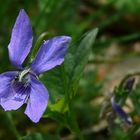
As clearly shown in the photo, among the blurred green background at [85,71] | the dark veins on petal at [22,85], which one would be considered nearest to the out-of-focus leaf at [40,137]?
the dark veins on petal at [22,85]

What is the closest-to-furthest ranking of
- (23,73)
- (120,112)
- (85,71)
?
(23,73)
(120,112)
(85,71)

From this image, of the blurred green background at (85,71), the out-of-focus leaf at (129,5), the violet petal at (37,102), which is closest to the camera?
the violet petal at (37,102)

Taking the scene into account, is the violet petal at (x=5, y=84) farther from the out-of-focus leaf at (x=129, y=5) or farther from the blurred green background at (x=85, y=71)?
the out-of-focus leaf at (x=129, y=5)

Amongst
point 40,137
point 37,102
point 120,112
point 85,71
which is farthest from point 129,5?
point 37,102

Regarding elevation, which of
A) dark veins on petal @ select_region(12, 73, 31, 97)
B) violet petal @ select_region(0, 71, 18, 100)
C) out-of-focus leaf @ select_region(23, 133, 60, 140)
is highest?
violet petal @ select_region(0, 71, 18, 100)

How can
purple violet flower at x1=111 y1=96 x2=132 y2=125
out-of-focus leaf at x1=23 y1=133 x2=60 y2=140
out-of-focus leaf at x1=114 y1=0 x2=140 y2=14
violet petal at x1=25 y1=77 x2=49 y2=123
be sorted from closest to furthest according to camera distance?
violet petal at x1=25 y1=77 x2=49 y2=123 → out-of-focus leaf at x1=23 y1=133 x2=60 y2=140 → purple violet flower at x1=111 y1=96 x2=132 y2=125 → out-of-focus leaf at x1=114 y1=0 x2=140 y2=14

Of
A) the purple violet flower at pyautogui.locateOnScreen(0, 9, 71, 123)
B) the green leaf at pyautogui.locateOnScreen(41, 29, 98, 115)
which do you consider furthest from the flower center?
the green leaf at pyautogui.locateOnScreen(41, 29, 98, 115)

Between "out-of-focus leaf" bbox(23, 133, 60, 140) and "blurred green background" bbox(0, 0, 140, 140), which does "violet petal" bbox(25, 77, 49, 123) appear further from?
"blurred green background" bbox(0, 0, 140, 140)

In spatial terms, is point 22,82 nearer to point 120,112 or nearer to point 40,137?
point 40,137
